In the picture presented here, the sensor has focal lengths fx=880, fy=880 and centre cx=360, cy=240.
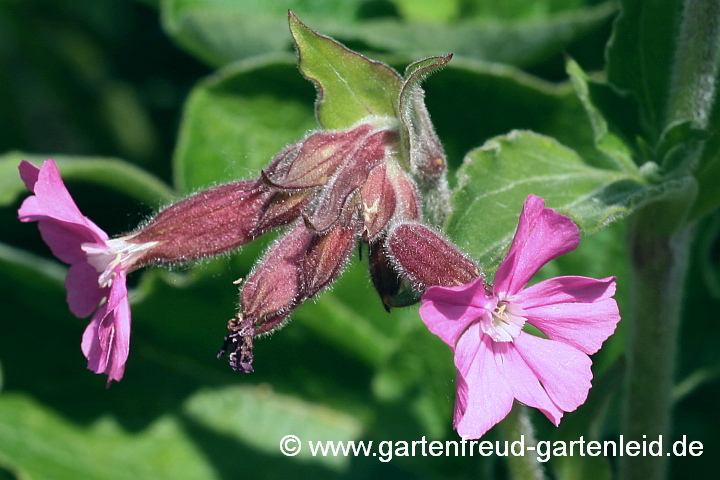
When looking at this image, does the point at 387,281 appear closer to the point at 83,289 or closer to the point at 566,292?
the point at 566,292

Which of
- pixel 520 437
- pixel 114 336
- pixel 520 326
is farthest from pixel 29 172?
pixel 520 437

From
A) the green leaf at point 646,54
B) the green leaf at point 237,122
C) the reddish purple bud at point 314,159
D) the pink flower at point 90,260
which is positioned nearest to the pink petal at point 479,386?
the reddish purple bud at point 314,159

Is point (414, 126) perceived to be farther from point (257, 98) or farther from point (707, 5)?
point (257, 98)

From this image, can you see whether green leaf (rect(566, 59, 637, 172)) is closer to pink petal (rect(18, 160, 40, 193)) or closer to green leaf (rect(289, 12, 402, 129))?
green leaf (rect(289, 12, 402, 129))

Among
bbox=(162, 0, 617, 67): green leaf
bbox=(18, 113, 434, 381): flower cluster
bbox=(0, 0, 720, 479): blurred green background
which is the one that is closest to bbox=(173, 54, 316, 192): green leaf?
bbox=(0, 0, 720, 479): blurred green background

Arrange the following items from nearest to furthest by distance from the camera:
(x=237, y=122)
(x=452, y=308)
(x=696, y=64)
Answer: (x=452, y=308)
(x=696, y=64)
(x=237, y=122)

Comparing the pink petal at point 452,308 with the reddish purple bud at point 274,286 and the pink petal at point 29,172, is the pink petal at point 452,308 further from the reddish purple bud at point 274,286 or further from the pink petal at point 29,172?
the pink petal at point 29,172
